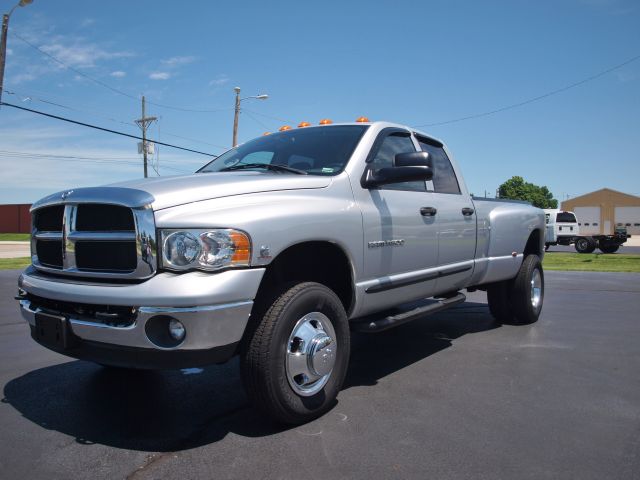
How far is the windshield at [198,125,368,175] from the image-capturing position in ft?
12.5

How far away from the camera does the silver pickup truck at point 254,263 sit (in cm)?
262

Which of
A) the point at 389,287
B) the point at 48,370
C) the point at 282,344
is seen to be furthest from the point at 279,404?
the point at 48,370

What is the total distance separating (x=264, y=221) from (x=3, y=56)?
18479 millimetres

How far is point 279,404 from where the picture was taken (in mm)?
2867

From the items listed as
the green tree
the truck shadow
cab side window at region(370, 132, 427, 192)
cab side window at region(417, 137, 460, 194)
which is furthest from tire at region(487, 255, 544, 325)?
the green tree

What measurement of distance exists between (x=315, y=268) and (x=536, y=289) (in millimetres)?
3902

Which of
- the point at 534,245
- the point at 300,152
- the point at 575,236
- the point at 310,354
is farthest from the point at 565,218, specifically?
the point at 310,354

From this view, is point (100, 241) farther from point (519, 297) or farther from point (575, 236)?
point (575, 236)

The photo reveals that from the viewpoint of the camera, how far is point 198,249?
2.63 meters

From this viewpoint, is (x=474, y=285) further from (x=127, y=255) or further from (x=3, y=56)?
(x=3, y=56)

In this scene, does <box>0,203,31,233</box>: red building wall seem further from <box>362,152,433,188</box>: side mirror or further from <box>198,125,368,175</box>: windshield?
<box>362,152,433,188</box>: side mirror

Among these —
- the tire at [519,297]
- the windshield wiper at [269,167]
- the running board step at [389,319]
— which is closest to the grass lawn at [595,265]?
the tire at [519,297]

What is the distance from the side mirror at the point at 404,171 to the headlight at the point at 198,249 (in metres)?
1.30

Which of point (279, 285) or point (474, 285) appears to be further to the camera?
point (474, 285)
